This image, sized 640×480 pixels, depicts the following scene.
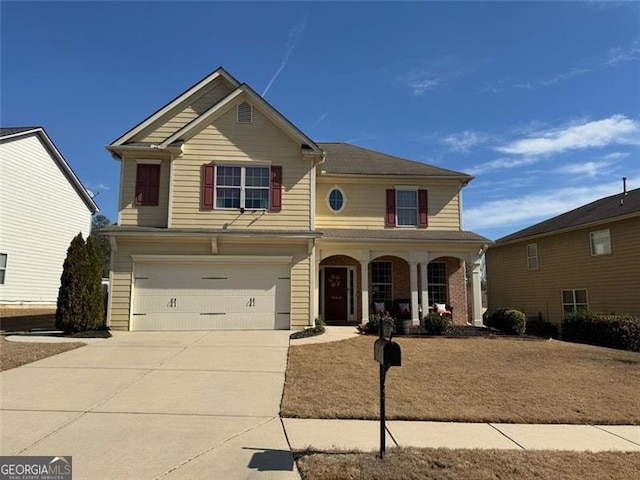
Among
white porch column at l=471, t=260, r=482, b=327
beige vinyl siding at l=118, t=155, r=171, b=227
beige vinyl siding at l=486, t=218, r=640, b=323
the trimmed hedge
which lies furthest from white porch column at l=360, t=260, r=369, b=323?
beige vinyl siding at l=486, t=218, r=640, b=323

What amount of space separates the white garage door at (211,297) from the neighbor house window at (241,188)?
200cm

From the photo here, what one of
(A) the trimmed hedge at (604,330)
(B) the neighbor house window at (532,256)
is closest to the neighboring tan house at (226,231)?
(A) the trimmed hedge at (604,330)

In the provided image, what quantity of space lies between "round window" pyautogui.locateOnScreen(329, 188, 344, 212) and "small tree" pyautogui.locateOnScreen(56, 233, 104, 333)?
843 cm

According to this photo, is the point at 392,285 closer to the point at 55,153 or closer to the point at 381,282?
the point at 381,282

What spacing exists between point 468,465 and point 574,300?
18.7 metres

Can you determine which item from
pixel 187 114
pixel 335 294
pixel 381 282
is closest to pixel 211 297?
pixel 335 294

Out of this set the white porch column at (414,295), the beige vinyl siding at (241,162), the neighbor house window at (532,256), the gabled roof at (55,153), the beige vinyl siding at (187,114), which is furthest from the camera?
the neighbor house window at (532,256)

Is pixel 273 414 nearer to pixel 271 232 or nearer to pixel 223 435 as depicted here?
pixel 223 435

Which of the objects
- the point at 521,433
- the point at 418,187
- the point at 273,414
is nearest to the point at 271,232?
the point at 418,187

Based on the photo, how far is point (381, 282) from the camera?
18.4 meters

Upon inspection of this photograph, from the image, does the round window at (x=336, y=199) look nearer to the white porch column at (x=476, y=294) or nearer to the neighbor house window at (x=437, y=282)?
the neighbor house window at (x=437, y=282)

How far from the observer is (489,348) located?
1238cm

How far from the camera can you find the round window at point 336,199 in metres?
18.0

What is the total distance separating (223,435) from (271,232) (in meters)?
9.38
